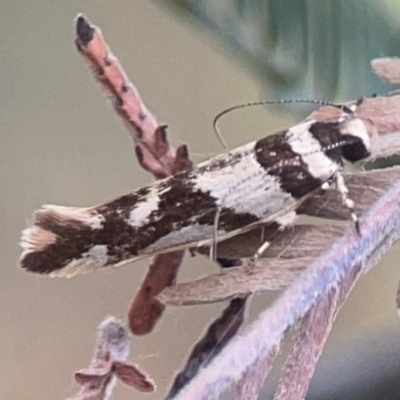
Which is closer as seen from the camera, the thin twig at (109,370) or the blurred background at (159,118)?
the thin twig at (109,370)

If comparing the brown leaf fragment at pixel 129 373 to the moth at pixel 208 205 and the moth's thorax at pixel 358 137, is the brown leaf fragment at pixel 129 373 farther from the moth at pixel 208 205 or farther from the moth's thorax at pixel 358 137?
the moth's thorax at pixel 358 137

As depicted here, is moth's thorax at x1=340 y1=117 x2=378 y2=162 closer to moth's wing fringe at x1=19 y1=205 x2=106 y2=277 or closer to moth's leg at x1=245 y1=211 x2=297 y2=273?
moth's leg at x1=245 y1=211 x2=297 y2=273

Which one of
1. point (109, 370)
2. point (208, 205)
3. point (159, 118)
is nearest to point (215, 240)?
point (208, 205)

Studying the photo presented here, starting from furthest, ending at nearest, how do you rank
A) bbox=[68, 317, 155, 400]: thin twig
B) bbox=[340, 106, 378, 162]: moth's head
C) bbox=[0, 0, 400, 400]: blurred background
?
bbox=[0, 0, 400, 400]: blurred background → bbox=[340, 106, 378, 162]: moth's head → bbox=[68, 317, 155, 400]: thin twig

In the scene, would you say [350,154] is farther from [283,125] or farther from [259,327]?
[283,125]

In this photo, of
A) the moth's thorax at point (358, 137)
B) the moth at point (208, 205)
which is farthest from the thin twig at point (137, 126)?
the moth's thorax at point (358, 137)

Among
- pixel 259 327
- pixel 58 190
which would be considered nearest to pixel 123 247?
pixel 259 327

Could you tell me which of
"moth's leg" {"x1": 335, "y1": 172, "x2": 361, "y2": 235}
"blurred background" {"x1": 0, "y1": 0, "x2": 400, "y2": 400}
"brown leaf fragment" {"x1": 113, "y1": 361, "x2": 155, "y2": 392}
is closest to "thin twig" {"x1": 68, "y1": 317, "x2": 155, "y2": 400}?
"brown leaf fragment" {"x1": 113, "y1": 361, "x2": 155, "y2": 392}

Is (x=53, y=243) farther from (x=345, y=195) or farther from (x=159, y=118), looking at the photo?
(x=159, y=118)
